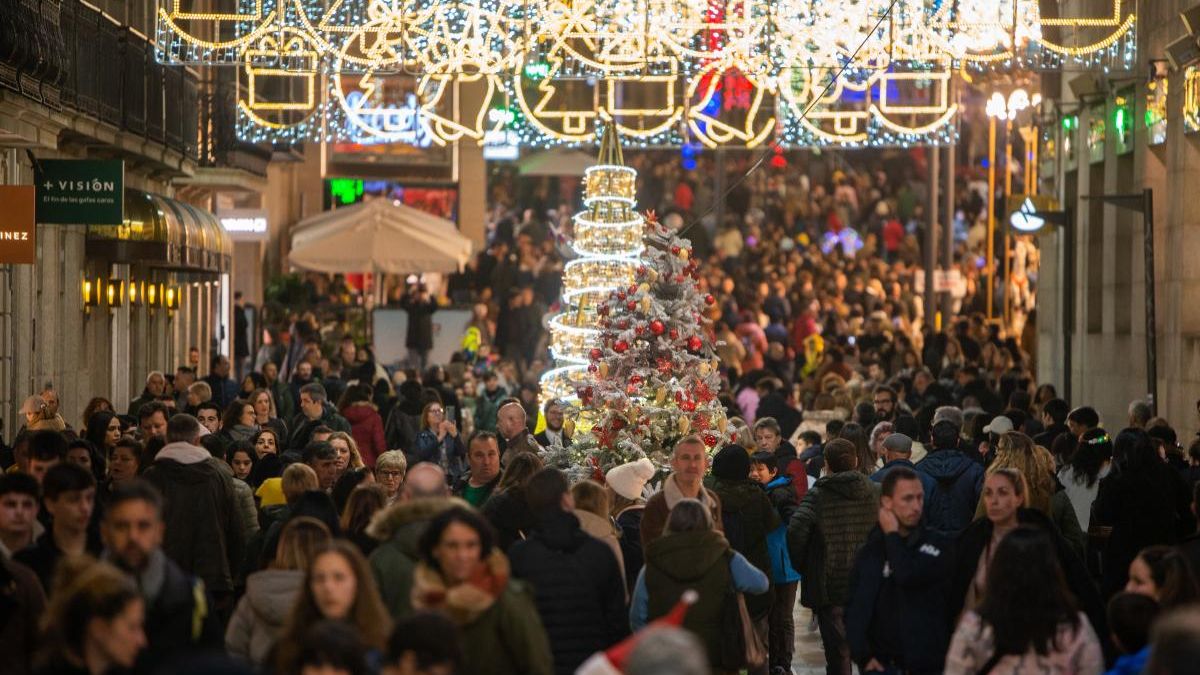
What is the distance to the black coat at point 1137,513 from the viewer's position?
12.8 m

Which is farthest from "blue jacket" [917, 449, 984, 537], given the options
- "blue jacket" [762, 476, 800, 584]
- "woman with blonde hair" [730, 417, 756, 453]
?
"woman with blonde hair" [730, 417, 756, 453]

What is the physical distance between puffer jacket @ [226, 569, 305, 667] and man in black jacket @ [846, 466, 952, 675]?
2.61 m

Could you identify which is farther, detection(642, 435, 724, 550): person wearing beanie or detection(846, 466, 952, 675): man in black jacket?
detection(642, 435, 724, 550): person wearing beanie

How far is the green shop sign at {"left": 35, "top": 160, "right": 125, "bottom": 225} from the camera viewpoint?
68.7ft

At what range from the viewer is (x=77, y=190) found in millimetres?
21094

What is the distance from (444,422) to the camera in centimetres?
1886

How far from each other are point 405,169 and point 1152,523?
31217 mm

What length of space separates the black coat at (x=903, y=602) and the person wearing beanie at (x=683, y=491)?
6.51ft

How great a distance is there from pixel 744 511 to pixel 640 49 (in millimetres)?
11344

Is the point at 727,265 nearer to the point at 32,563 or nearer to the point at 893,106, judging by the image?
the point at 893,106

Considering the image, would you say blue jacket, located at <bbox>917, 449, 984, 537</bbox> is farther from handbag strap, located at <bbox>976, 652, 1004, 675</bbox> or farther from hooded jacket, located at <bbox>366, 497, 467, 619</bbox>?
hooded jacket, located at <bbox>366, 497, 467, 619</bbox>

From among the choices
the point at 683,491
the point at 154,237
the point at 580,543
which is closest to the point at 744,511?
the point at 683,491

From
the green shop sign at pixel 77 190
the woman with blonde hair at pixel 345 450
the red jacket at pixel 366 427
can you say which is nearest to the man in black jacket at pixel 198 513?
the woman with blonde hair at pixel 345 450

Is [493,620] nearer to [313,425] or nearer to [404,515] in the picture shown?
[404,515]
